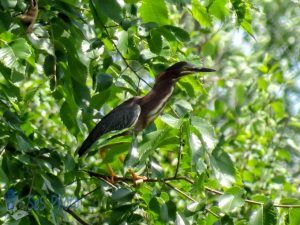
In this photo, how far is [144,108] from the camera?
9.20ft

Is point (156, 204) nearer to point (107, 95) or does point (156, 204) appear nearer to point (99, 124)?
point (107, 95)

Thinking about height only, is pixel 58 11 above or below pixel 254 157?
above

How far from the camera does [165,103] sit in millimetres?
2666

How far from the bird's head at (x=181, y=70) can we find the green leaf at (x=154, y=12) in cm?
27

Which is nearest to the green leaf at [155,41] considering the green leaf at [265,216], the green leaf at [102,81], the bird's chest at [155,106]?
the green leaf at [102,81]

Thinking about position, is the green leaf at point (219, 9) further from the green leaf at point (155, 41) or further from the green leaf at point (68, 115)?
the green leaf at point (68, 115)

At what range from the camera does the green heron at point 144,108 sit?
105 inches

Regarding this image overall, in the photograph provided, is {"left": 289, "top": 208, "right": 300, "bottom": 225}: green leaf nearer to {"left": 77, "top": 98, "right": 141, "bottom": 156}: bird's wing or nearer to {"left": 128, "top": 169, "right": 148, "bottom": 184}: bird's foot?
{"left": 128, "top": 169, "right": 148, "bottom": 184}: bird's foot

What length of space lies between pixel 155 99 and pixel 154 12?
0.51 metres

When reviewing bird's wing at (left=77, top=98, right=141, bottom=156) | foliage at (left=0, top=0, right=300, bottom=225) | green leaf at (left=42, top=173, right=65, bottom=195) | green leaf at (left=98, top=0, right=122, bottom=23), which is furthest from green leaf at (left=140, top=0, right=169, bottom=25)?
green leaf at (left=42, top=173, right=65, bottom=195)

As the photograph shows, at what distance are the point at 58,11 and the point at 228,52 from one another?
15.4ft

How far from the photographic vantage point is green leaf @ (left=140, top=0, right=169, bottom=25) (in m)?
2.33

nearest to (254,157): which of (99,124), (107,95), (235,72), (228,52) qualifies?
(235,72)

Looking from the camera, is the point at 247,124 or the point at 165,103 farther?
the point at 247,124
